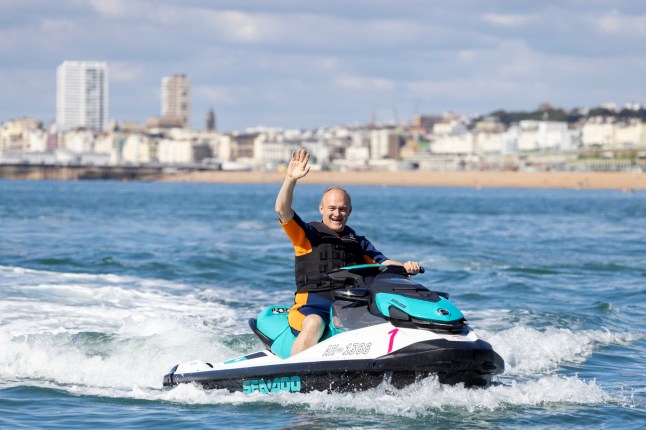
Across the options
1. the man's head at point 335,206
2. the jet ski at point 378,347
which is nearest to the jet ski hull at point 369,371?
the jet ski at point 378,347

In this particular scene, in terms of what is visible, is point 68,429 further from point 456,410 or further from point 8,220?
point 8,220

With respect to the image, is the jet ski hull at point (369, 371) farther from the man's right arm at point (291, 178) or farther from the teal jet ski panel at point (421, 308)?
the man's right arm at point (291, 178)

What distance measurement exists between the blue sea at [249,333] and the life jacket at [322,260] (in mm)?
810

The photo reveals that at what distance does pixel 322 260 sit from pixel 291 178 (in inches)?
30.8

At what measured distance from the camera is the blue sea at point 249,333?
834cm

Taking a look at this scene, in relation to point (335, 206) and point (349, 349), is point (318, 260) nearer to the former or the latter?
point (335, 206)

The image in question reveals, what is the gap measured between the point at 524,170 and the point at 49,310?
551ft

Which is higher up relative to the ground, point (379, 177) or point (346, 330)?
point (346, 330)

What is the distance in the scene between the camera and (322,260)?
8.57 metres

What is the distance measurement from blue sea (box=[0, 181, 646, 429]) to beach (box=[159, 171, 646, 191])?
116976 mm

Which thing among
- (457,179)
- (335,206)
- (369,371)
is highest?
(335,206)

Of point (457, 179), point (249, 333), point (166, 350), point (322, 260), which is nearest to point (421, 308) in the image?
point (322, 260)

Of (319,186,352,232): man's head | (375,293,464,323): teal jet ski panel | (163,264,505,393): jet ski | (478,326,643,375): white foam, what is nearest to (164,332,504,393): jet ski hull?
(163,264,505,393): jet ski

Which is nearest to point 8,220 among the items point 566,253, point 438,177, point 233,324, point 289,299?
point 566,253
